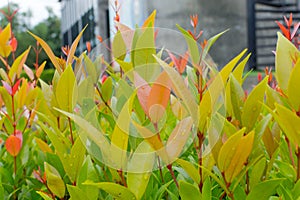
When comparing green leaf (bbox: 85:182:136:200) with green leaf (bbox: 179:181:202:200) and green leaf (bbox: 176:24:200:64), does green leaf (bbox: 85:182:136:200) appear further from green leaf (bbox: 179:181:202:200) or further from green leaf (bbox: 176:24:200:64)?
green leaf (bbox: 176:24:200:64)

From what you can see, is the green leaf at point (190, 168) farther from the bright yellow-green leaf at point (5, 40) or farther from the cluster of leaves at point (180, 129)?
the bright yellow-green leaf at point (5, 40)

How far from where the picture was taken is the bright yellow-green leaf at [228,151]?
1.69ft

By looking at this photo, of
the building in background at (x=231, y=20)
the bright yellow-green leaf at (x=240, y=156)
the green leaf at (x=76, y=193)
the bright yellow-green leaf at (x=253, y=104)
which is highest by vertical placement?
the bright yellow-green leaf at (x=253, y=104)

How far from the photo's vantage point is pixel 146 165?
0.55 meters

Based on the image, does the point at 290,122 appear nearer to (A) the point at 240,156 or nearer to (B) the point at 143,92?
(A) the point at 240,156

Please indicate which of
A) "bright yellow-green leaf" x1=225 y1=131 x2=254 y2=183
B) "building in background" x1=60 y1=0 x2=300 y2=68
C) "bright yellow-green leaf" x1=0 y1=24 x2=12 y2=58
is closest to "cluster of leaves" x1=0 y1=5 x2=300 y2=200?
"bright yellow-green leaf" x1=225 y1=131 x2=254 y2=183

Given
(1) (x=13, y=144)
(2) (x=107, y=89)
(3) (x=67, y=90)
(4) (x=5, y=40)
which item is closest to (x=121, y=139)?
(3) (x=67, y=90)

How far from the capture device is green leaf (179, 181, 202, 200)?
1.73ft

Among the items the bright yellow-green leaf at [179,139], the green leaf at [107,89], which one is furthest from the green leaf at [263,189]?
the green leaf at [107,89]

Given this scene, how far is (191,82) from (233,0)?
868 centimetres

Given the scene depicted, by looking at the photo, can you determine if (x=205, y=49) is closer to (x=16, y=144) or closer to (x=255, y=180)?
(x=255, y=180)

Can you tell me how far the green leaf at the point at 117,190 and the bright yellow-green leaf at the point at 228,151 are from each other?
115 mm

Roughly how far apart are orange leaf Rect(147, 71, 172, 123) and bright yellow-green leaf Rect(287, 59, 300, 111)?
146 millimetres

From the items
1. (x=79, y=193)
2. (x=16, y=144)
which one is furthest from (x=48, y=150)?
(x=79, y=193)
